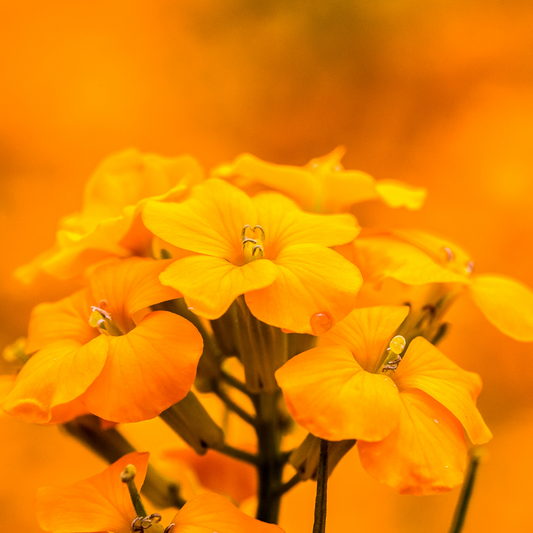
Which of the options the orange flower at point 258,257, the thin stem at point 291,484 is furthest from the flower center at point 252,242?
the thin stem at point 291,484

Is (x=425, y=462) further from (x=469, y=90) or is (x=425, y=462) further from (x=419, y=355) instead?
(x=469, y=90)

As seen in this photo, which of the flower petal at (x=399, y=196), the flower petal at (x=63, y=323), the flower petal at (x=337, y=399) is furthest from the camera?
the flower petal at (x=399, y=196)

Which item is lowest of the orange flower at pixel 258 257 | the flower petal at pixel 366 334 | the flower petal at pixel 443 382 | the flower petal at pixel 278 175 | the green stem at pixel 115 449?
the green stem at pixel 115 449

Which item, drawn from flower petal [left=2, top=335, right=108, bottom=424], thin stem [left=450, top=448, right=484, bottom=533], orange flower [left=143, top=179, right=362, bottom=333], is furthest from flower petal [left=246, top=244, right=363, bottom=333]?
thin stem [left=450, top=448, right=484, bottom=533]

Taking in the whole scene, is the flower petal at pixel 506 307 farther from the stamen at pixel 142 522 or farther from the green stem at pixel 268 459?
the stamen at pixel 142 522

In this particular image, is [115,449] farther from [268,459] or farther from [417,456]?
[417,456]

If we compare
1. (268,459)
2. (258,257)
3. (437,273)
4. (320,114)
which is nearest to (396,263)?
(437,273)

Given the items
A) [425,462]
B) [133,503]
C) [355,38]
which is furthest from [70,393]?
[355,38]
